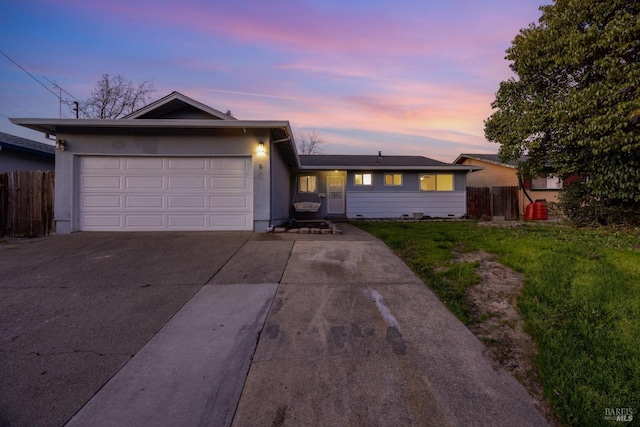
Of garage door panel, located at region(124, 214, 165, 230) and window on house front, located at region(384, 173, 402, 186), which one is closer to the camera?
garage door panel, located at region(124, 214, 165, 230)

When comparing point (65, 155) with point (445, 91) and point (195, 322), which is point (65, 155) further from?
point (445, 91)

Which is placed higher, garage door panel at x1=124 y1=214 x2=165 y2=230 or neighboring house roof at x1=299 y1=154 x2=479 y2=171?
neighboring house roof at x1=299 y1=154 x2=479 y2=171

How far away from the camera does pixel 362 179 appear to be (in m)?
16.0

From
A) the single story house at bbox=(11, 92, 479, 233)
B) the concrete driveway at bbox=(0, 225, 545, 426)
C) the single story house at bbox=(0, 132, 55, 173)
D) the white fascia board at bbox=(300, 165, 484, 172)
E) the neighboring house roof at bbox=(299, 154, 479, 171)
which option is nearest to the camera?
the concrete driveway at bbox=(0, 225, 545, 426)

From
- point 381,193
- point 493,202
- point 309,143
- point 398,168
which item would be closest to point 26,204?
point 381,193

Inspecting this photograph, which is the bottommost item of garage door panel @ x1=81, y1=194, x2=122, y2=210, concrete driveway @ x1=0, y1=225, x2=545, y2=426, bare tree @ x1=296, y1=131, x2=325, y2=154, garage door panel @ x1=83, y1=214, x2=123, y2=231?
concrete driveway @ x1=0, y1=225, x2=545, y2=426

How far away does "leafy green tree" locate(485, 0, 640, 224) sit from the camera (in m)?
6.96

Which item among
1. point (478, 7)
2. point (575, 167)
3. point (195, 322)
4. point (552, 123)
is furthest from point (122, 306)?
point (478, 7)

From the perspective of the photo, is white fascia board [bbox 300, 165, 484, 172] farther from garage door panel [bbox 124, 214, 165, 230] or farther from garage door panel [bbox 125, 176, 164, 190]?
garage door panel [bbox 124, 214, 165, 230]

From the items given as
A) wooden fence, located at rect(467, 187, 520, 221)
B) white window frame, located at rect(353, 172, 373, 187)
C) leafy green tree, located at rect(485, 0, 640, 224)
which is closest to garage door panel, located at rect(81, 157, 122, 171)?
white window frame, located at rect(353, 172, 373, 187)

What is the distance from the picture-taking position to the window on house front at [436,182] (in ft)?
52.9

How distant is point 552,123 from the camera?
26.7ft

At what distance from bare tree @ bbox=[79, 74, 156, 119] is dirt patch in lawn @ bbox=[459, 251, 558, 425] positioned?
26.7 metres

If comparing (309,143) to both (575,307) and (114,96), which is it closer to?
(114,96)
